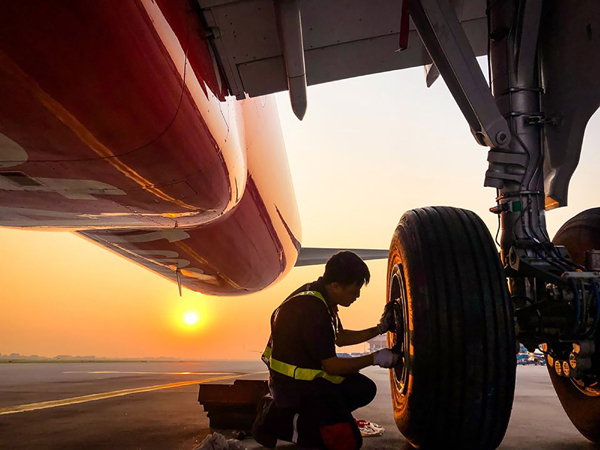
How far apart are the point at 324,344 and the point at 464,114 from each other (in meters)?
1.40

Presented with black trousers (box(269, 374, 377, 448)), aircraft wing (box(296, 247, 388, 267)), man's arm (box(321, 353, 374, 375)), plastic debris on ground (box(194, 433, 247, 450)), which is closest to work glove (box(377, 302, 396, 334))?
man's arm (box(321, 353, 374, 375))

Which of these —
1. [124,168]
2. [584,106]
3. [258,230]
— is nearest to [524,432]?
[584,106]

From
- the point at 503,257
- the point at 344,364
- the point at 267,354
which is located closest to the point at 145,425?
the point at 267,354

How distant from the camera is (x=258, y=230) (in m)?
6.41

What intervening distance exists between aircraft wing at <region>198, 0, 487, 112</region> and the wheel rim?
1249 mm

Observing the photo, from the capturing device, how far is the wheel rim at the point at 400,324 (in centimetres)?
231

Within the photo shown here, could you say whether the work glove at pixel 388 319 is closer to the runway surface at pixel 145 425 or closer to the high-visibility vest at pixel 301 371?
the high-visibility vest at pixel 301 371

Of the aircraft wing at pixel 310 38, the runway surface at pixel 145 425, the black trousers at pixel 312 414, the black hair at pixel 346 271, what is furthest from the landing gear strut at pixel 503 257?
the aircraft wing at pixel 310 38

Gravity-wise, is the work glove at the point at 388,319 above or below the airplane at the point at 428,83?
below

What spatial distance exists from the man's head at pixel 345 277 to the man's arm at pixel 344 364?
0.42 meters

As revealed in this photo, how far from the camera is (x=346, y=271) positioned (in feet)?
9.04

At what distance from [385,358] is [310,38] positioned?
2013 millimetres

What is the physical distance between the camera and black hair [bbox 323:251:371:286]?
2.76m

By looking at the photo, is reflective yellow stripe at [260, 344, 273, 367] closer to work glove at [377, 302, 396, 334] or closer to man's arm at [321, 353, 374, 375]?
man's arm at [321, 353, 374, 375]
